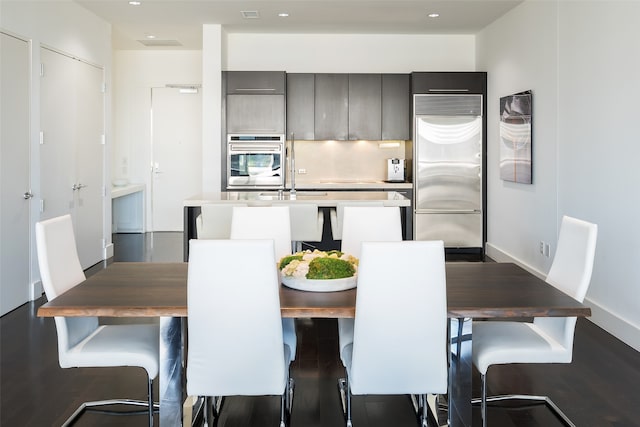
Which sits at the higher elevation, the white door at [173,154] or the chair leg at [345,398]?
the white door at [173,154]

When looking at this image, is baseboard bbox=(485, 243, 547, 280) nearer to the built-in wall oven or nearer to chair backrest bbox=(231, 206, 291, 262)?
the built-in wall oven

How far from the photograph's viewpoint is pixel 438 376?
7.20 ft

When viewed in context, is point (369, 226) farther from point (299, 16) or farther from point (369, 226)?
point (299, 16)

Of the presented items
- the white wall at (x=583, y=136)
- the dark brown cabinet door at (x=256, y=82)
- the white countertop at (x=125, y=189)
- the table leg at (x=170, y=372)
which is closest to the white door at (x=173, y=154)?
the white countertop at (x=125, y=189)

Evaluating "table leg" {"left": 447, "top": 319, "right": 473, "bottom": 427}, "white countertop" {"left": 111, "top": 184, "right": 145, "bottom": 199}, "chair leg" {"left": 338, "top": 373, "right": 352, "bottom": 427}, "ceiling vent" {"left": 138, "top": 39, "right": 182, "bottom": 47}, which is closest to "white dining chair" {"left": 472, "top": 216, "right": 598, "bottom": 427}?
"table leg" {"left": 447, "top": 319, "right": 473, "bottom": 427}

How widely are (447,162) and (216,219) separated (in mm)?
3618

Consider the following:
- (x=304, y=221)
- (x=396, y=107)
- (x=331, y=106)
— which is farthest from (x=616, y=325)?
(x=331, y=106)

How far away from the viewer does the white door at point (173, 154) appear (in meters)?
9.09

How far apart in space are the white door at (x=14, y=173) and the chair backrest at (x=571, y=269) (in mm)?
3978

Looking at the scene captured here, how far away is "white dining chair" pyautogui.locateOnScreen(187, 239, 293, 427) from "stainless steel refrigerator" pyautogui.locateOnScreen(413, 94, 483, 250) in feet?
17.1

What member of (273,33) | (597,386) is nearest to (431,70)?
(273,33)

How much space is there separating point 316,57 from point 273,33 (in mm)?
635

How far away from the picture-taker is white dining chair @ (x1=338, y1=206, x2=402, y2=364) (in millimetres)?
3580

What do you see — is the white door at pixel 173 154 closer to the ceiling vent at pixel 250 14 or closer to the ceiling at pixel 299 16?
the ceiling at pixel 299 16
